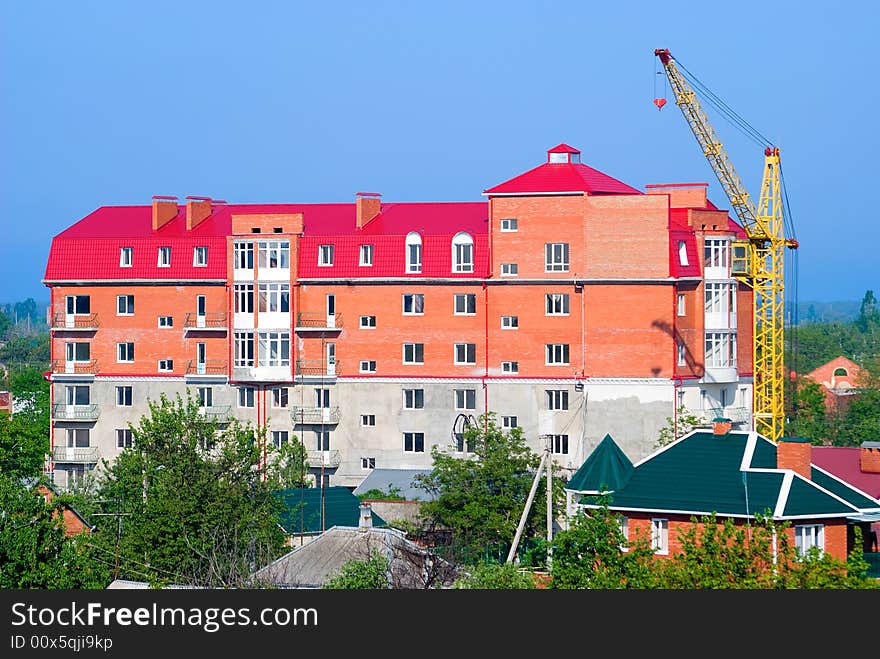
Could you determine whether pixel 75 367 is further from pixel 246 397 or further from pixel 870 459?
pixel 870 459

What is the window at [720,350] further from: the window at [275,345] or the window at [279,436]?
the window at [279,436]

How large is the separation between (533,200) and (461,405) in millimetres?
9786

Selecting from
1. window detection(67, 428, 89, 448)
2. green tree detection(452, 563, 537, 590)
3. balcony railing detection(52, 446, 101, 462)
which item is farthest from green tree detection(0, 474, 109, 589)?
window detection(67, 428, 89, 448)

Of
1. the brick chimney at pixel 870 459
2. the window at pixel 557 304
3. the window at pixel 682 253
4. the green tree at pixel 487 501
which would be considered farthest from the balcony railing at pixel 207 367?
the brick chimney at pixel 870 459

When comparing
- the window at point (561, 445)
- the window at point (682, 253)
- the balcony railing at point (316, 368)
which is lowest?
the window at point (561, 445)

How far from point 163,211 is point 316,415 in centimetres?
1324

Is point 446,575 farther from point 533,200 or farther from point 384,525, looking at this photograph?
point 533,200

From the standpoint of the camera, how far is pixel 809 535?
156ft

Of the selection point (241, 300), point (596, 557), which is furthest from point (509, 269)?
point (596, 557)

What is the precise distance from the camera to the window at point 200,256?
83188 mm

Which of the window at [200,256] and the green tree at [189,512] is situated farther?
the window at [200,256]

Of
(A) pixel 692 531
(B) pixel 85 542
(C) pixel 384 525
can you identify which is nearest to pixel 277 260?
(C) pixel 384 525

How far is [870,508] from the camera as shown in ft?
159

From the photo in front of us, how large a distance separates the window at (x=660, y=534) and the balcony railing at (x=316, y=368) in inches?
1353
